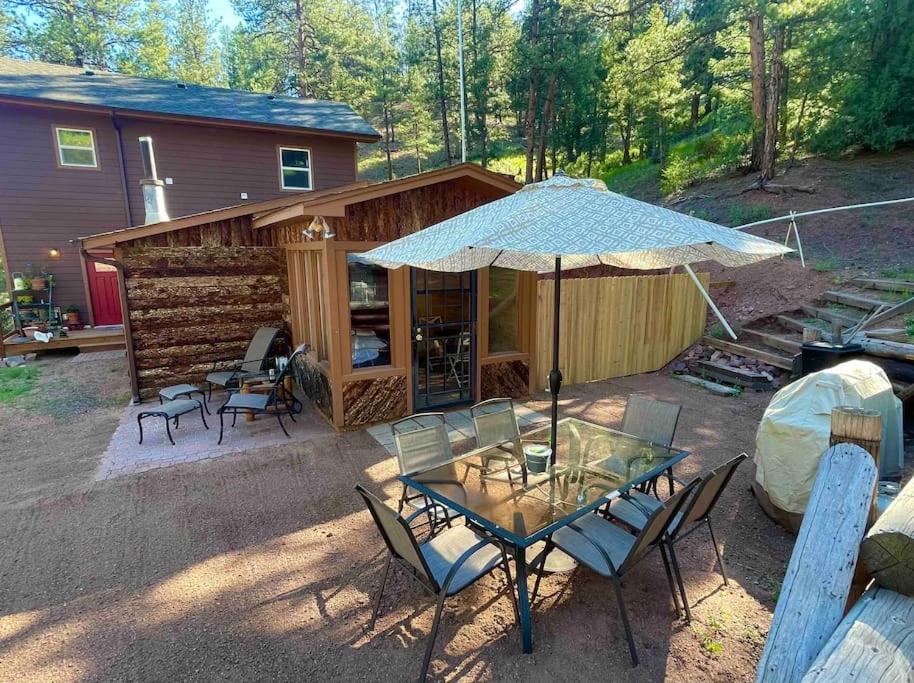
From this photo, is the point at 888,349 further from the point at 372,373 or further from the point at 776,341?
the point at 372,373

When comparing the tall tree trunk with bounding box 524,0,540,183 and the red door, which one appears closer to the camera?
the red door

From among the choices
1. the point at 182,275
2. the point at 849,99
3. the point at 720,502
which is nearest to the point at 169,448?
the point at 182,275

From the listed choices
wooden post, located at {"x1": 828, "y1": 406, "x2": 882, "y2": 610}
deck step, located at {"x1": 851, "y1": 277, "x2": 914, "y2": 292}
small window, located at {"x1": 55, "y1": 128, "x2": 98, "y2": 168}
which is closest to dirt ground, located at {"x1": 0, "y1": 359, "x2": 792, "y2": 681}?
wooden post, located at {"x1": 828, "y1": 406, "x2": 882, "y2": 610}

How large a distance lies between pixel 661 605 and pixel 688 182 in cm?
1650

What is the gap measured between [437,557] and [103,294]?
38.1 feet

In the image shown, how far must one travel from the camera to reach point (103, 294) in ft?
35.1

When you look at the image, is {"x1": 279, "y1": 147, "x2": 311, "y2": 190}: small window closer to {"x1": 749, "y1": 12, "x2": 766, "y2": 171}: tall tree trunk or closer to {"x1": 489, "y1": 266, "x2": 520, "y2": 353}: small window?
{"x1": 489, "y1": 266, "x2": 520, "y2": 353}: small window

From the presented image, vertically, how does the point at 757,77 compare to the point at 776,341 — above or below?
above

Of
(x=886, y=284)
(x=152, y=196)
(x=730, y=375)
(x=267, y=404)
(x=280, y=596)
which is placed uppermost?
(x=152, y=196)

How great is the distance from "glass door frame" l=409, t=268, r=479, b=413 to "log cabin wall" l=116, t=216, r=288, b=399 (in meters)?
2.80

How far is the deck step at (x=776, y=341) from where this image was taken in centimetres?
700

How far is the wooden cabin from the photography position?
5316 mm

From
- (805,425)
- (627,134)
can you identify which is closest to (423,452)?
(805,425)

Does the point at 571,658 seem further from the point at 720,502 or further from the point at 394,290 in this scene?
the point at 394,290
